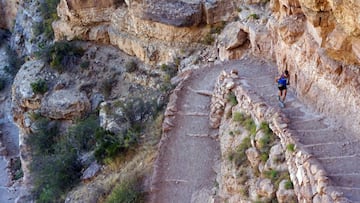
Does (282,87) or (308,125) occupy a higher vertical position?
(282,87)

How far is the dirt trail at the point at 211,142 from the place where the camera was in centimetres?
933

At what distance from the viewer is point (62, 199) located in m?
16.6

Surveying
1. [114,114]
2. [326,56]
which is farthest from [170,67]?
[326,56]

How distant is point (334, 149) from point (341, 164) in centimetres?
53

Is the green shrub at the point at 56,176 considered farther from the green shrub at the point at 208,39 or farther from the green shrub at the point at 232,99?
the green shrub at the point at 208,39

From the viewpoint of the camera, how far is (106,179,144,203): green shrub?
519 inches

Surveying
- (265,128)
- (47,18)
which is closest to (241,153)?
(265,128)

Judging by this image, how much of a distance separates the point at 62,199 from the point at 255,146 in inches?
321

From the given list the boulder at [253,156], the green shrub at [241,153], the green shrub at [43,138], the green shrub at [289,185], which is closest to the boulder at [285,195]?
the green shrub at [289,185]

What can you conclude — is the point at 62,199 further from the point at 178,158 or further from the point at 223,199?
the point at 223,199

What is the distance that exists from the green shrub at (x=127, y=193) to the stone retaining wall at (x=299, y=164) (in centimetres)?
368

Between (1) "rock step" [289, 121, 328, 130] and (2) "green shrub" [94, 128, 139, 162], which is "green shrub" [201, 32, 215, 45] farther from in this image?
(1) "rock step" [289, 121, 328, 130]

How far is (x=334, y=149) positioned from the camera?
969 centimetres

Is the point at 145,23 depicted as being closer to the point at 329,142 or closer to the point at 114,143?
the point at 114,143
